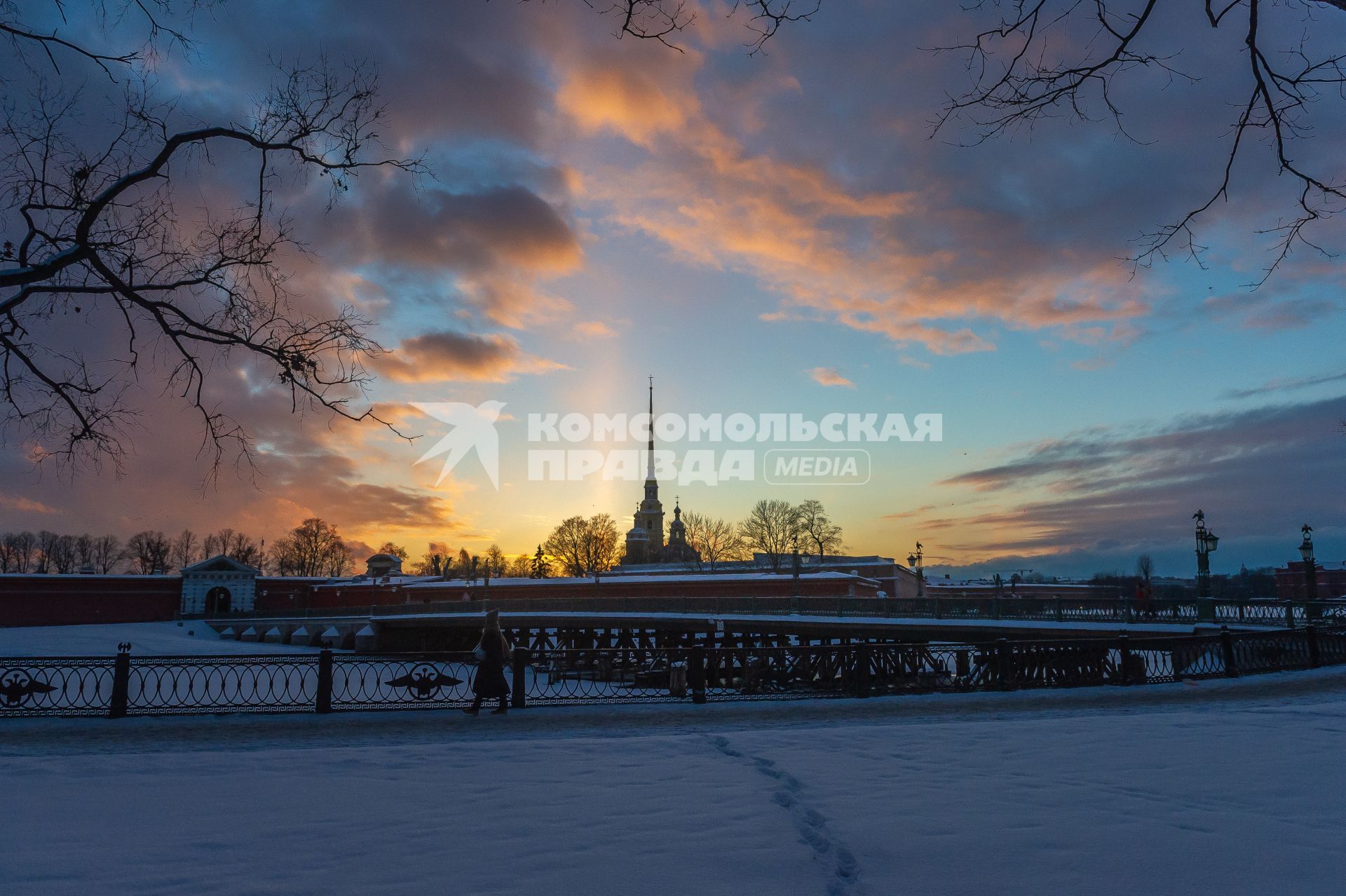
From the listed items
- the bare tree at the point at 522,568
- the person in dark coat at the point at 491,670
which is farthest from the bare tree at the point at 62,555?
the person in dark coat at the point at 491,670

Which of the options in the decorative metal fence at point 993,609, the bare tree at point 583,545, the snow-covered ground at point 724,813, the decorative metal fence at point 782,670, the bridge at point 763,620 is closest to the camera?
the snow-covered ground at point 724,813

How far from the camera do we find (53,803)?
5.64 metres

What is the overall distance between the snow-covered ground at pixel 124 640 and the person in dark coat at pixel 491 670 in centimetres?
2738

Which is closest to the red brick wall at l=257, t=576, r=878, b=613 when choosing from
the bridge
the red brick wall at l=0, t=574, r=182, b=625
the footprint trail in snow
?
the bridge

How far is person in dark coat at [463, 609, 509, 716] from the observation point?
12547 millimetres

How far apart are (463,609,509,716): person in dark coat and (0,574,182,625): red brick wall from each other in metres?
54.9

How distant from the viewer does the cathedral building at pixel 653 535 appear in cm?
11250

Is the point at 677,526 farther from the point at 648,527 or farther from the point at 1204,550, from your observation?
the point at 1204,550

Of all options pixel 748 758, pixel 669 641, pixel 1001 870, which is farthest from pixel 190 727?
pixel 669 641

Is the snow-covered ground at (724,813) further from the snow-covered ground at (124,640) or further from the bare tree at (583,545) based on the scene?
the bare tree at (583,545)

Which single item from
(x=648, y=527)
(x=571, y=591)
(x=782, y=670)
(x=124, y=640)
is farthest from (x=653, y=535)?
(x=782, y=670)

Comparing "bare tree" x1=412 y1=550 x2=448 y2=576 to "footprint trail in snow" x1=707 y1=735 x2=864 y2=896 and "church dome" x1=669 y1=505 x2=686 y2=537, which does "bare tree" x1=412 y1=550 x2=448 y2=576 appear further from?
"footprint trail in snow" x1=707 y1=735 x2=864 y2=896

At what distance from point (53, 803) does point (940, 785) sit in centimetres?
633

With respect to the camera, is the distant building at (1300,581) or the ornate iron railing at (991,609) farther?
the distant building at (1300,581)
